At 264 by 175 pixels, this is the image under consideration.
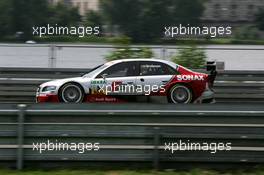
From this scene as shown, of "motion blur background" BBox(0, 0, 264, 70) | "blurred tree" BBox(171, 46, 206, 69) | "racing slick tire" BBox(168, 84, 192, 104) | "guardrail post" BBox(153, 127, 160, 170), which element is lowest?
"guardrail post" BBox(153, 127, 160, 170)

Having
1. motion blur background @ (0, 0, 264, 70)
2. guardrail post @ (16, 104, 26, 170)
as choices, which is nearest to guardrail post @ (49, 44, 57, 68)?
motion blur background @ (0, 0, 264, 70)

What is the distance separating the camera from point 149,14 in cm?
2412

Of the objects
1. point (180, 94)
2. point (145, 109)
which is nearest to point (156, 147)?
point (145, 109)

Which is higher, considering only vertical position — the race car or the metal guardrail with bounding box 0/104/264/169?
the race car

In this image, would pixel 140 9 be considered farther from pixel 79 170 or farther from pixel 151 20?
pixel 79 170

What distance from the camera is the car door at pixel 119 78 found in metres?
12.8

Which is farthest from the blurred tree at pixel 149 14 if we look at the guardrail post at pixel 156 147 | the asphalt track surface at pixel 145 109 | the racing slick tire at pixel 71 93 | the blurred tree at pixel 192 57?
the guardrail post at pixel 156 147

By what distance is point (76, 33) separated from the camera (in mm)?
21766

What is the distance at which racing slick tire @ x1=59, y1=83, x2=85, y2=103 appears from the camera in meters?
12.8

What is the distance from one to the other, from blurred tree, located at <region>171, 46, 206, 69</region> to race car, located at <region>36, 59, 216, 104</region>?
4.97 metres

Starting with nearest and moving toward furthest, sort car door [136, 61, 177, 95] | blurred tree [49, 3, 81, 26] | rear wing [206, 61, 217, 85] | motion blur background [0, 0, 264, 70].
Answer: car door [136, 61, 177, 95]
rear wing [206, 61, 217, 85]
motion blur background [0, 0, 264, 70]
blurred tree [49, 3, 81, 26]

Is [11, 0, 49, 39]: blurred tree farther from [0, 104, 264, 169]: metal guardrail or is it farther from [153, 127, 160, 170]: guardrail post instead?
[153, 127, 160, 170]: guardrail post

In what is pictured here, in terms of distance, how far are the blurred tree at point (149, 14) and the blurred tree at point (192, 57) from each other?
12.2 feet

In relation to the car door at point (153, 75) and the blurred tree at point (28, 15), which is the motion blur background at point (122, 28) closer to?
the blurred tree at point (28, 15)
